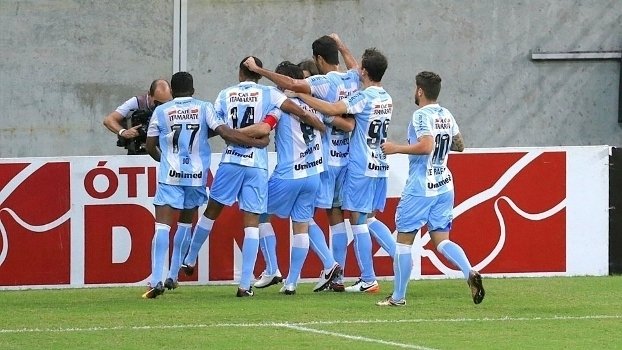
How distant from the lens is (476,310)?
12148 mm

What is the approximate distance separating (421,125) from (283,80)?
5.39 feet

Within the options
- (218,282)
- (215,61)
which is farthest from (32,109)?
(218,282)

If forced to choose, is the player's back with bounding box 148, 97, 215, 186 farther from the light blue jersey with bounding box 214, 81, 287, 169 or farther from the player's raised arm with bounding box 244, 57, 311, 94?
the player's raised arm with bounding box 244, 57, 311, 94

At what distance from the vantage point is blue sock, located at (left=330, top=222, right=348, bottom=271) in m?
14.1

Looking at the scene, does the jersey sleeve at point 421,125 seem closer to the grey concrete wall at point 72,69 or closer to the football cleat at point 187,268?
the football cleat at point 187,268

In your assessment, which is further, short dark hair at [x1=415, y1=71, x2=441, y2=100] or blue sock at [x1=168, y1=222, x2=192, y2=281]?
blue sock at [x1=168, y1=222, x2=192, y2=281]

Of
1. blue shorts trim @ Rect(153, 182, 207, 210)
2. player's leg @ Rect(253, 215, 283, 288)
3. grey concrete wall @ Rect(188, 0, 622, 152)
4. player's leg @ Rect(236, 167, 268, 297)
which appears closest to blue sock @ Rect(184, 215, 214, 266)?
blue shorts trim @ Rect(153, 182, 207, 210)

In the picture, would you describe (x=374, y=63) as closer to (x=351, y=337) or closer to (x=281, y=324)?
(x=281, y=324)

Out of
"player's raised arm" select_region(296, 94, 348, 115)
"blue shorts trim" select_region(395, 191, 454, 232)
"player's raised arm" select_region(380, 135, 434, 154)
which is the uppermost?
"player's raised arm" select_region(296, 94, 348, 115)

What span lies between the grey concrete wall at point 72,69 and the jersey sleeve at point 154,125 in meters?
7.46

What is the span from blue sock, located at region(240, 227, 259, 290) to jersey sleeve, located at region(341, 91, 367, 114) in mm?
1343

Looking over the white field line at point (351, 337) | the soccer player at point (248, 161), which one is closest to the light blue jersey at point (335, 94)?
the soccer player at point (248, 161)

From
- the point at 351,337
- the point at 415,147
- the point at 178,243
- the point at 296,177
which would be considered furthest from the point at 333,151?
the point at 351,337

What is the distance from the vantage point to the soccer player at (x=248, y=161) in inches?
521
